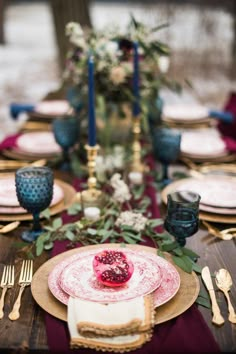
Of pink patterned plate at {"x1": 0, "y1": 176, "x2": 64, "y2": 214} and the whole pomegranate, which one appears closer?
the whole pomegranate

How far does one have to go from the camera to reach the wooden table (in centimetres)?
91

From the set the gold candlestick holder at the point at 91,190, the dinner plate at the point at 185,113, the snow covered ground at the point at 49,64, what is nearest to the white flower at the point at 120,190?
the gold candlestick holder at the point at 91,190

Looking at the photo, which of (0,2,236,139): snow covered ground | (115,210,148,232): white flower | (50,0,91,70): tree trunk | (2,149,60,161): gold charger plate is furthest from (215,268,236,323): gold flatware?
(50,0,91,70): tree trunk

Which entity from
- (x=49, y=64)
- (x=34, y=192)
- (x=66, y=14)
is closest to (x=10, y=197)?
(x=34, y=192)

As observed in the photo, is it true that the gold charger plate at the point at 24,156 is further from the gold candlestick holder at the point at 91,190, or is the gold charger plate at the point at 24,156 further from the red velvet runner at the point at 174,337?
the red velvet runner at the point at 174,337

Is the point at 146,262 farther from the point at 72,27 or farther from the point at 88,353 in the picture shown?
the point at 72,27

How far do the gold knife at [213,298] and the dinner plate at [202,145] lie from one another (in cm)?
86

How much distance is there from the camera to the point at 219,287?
1086 millimetres

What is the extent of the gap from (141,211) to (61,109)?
4.16 feet

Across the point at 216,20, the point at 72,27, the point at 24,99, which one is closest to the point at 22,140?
the point at 72,27

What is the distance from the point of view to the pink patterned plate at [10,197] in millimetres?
1430

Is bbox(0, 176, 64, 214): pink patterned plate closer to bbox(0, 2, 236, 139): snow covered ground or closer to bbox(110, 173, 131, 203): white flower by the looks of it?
bbox(110, 173, 131, 203): white flower

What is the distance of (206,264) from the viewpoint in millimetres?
1200

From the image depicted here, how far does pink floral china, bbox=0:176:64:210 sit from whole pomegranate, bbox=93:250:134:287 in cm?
40
